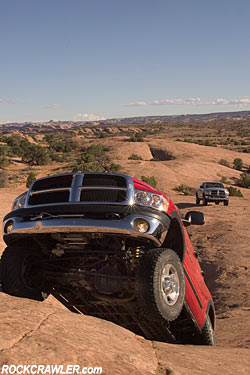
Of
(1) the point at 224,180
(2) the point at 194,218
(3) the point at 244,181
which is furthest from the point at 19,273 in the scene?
(3) the point at 244,181

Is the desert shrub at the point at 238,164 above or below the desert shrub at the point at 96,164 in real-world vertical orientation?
below

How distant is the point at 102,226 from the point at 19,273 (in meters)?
1.24

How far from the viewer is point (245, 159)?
48.2 m

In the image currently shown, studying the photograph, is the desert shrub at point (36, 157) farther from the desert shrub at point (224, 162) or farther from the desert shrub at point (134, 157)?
the desert shrub at point (224, 162)

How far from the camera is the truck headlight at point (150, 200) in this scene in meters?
3.82

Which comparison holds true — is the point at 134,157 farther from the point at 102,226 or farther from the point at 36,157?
the point at 102,226

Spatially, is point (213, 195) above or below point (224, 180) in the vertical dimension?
above

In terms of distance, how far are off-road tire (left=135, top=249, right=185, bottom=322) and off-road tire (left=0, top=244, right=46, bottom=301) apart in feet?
4.48

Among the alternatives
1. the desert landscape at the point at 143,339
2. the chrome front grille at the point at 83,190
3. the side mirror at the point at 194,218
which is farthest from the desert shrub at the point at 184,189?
the chrome front grille at the point at 83,190

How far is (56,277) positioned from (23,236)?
1.86 ft

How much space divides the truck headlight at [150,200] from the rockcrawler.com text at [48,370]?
1.62 meters

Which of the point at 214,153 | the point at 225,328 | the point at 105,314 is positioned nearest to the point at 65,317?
the point at 105,314

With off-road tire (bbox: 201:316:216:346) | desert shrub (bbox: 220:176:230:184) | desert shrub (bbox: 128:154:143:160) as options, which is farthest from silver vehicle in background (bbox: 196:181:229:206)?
desert shrub (bbox: 128:154:143:160)

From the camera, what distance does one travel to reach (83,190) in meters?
3.89
